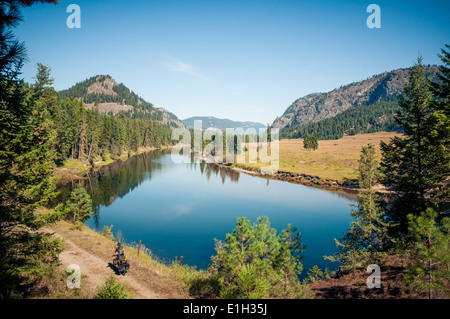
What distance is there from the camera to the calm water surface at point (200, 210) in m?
28.9

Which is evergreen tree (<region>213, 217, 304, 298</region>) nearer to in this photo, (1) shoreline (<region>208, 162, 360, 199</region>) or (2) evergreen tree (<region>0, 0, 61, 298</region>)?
(2) evergreen tree (<region>0, 0, 61, 298</region>)

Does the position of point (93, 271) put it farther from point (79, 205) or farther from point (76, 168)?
point (76, 168)

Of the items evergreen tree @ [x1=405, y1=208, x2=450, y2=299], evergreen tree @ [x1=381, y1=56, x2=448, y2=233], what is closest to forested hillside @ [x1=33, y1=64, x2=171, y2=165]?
evergreen tree @ [x1=405, y1=208, x2=450, y2=299]

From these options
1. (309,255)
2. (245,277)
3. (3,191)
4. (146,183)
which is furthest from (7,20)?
(146,183)

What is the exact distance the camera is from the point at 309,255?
87.2 feet

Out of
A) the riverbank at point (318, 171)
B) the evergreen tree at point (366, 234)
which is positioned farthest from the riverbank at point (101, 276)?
the riverbank at point (318, 171)

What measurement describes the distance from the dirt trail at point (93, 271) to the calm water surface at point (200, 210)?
32.9 ft

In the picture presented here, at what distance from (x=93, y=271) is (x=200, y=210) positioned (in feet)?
90.2

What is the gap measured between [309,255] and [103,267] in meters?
22.7

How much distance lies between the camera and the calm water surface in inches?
1137

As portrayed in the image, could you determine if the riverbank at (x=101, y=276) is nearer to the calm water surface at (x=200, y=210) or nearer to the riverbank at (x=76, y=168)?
the calm water surface at (x=200, y=210)

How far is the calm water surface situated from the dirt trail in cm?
1004

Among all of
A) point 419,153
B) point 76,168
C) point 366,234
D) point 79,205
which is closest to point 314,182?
point 419,153
